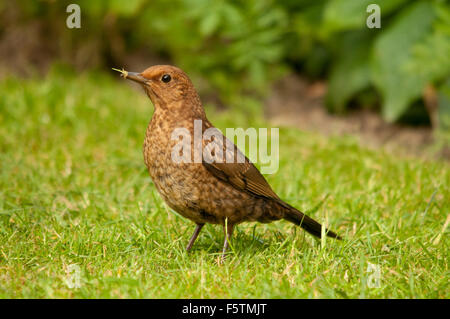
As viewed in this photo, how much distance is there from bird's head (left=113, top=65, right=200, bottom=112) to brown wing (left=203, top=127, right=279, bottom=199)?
11.5 inches

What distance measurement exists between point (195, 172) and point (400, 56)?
372 centimetres

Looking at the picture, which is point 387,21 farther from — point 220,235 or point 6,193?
point 6,193

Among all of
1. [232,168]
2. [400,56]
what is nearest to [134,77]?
[232,168]

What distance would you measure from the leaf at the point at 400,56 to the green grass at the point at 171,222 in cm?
67

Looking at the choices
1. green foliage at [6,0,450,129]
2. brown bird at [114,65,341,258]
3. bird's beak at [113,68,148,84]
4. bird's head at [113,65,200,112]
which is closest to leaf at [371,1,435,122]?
green foliage at [6,0,450,129]

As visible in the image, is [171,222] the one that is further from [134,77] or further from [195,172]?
[134,77]

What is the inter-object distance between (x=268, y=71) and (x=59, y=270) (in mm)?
4879

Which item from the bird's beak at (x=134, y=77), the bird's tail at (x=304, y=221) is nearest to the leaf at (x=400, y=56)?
the bird's tail at (x=304, y=221)

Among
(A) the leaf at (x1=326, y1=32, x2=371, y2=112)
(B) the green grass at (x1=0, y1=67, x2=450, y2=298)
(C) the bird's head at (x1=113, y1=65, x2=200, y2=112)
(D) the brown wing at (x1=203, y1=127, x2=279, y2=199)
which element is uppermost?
(A) the leaf at (x1=326, y1=32, x2=371, y2=112)

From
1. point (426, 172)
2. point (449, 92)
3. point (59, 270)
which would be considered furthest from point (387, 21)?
point (59, 270)

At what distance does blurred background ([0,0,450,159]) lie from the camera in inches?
247

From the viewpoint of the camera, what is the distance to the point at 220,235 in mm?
4008

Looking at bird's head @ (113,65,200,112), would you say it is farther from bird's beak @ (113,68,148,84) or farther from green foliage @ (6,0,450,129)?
green foliage @ (6,0,450,129)

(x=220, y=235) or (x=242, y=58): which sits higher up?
(x=242, y=58)
